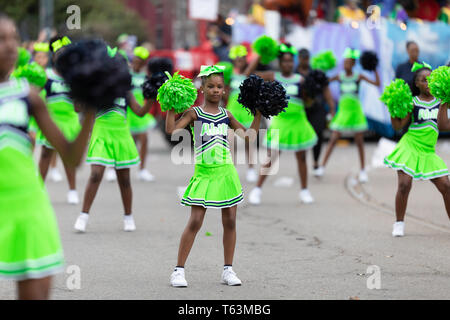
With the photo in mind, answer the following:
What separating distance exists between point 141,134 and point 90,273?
6.45 m

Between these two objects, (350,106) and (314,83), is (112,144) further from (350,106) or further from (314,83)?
(350,106)

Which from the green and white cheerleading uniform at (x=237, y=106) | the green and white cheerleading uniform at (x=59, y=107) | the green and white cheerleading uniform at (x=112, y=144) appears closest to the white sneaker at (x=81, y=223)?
the green and white cheerleading uniform at (x=112, y=144)

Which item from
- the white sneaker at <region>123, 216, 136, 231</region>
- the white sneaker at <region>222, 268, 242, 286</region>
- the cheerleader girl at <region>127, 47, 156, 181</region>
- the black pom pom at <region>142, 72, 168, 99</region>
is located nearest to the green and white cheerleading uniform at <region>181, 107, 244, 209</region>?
the white sneaker at <region>222, 268, 242, 286</region>

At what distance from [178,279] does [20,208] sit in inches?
87.3

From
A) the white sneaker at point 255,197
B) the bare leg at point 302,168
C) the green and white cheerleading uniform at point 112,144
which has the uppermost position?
the green and white cheerleading uniform at point 112,144

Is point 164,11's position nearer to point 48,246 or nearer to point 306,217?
point 306,217

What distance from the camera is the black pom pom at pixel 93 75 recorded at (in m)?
3.50

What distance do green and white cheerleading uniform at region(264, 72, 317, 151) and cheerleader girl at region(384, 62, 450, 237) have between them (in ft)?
8.24

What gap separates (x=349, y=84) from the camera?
12.6 meters

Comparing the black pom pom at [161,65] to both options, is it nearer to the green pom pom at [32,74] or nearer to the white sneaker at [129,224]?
the white sneaker at [129,224]

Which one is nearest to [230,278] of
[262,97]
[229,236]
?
[229,236]

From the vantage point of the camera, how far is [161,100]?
5684mm

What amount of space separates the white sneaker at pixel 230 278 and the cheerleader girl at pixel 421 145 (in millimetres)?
2520
